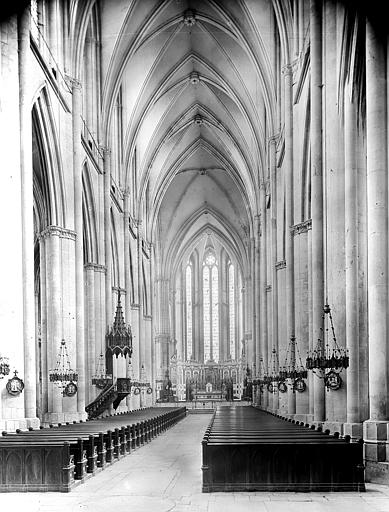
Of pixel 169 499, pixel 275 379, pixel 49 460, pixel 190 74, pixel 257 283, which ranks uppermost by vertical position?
pixel 190 74

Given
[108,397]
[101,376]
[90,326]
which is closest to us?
[108,397]

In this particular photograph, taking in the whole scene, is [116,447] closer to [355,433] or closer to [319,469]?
[355,433]

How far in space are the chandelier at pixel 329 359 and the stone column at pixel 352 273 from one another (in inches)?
13.6

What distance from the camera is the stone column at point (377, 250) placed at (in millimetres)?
12594

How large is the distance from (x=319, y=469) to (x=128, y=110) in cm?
3030

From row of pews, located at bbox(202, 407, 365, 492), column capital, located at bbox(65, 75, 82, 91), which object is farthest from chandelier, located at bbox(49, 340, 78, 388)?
row of pews, located at bbox(202, 407, 365, 492)

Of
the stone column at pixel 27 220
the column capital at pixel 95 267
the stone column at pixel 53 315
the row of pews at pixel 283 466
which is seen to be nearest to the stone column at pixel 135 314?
the column capital at pixel 95 267

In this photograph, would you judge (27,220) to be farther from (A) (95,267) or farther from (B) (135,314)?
(B) (135,314)

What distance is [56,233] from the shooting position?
2467 centimetres

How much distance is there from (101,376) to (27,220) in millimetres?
13586

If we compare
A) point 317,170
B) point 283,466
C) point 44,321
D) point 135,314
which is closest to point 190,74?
point 135,314

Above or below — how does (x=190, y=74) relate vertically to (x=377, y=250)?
above

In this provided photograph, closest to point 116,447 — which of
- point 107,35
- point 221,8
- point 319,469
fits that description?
point 319,469

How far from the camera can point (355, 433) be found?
49.4ft
